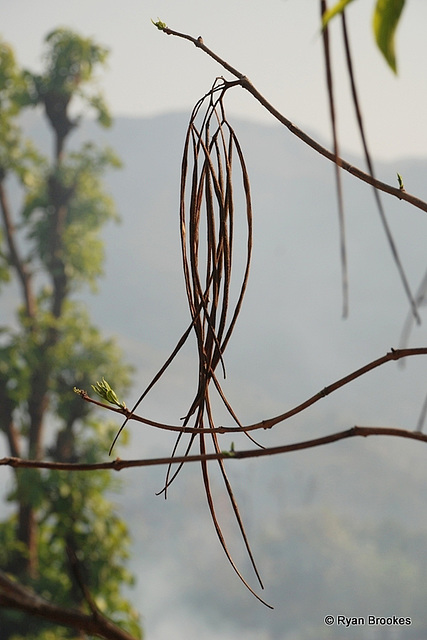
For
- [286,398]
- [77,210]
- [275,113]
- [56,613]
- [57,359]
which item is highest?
[286,398]

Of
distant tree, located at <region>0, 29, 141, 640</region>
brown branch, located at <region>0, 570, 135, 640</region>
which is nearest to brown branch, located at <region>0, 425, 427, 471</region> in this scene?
brown branch, located at <region>0, 570, 135, 640</region>

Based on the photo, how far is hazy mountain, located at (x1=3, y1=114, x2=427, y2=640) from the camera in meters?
9.82

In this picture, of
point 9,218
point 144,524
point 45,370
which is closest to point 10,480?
point 45,370

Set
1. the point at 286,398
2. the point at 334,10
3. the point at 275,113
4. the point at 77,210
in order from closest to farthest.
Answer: the point at 334,10
the point at 275,113
the point at 77,210
the point at 286,398

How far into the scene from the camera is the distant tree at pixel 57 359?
203 cm

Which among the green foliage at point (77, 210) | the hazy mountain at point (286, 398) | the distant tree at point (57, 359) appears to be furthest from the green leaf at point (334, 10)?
the hazy mountain at point (286, 398)

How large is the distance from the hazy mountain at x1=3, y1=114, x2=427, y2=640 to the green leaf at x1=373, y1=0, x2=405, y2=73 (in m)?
7.85

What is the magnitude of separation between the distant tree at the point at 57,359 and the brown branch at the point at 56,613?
1.73m

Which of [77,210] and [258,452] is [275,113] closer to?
[258,452]

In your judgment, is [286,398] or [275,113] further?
[286,398]

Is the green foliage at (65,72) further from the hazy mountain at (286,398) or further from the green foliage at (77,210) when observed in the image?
the hazy mountain at (286,398)

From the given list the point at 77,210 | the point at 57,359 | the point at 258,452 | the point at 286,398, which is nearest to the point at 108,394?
the point at 258,452

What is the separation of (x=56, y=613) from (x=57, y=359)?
80.9 inches

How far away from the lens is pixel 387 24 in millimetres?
111
